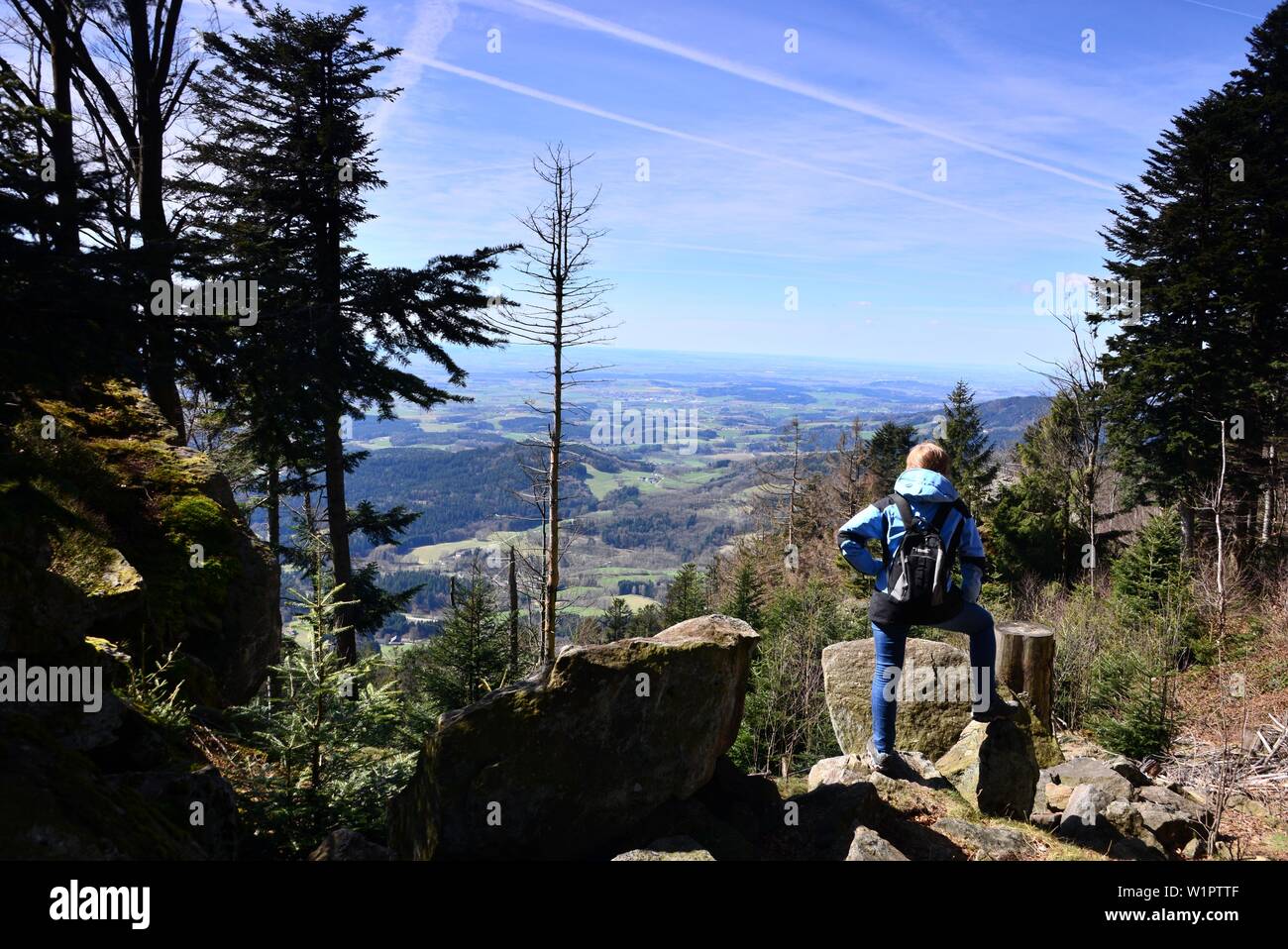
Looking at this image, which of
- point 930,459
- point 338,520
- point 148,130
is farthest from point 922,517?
point 148,130

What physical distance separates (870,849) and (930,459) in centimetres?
264

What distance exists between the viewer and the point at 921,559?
4.85 m

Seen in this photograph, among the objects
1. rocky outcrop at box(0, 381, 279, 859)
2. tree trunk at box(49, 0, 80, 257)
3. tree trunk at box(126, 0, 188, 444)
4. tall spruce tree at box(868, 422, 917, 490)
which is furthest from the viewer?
tall spruce tree at box(868, 422, 917, 490)

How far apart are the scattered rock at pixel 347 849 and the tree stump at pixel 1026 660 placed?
230 inches

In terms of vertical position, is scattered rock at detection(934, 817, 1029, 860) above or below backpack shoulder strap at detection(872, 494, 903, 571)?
below

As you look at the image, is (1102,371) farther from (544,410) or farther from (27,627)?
(27,627)

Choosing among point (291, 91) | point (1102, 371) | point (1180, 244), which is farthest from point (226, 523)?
point (1180, 244)

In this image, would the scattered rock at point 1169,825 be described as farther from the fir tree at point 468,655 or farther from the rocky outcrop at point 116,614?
the fir tree at point 468,655

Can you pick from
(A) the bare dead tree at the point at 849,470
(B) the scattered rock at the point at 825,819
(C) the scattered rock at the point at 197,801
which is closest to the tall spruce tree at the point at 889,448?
(A) the bare dead tree at the point at 849,470

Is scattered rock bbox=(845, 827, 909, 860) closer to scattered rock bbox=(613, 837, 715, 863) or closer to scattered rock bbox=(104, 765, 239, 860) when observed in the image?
scattered rock bbox=(613, 837, 715, 863)

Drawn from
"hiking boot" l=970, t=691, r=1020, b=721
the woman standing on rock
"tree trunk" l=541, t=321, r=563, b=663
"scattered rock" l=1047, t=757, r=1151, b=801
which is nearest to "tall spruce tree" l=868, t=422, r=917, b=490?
"tree trunk" l=541, t=321, r=563, b=663

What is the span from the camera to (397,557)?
120562 millimetres

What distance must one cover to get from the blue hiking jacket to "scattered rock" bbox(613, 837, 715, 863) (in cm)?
207

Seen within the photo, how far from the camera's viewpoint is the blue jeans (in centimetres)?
519
